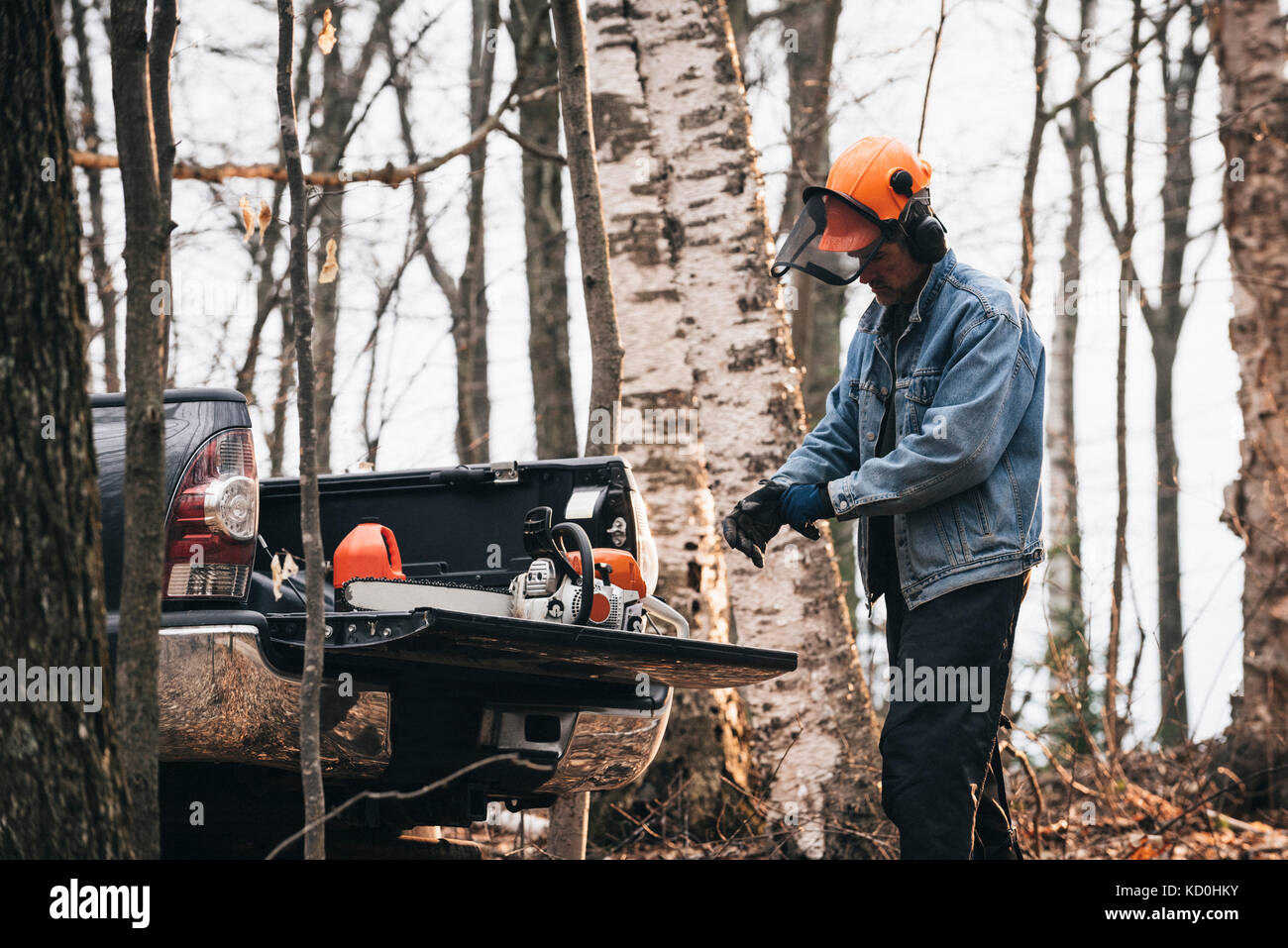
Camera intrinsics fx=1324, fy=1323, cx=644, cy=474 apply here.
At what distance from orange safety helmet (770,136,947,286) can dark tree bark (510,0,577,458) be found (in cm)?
928

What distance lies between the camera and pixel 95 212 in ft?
51.6

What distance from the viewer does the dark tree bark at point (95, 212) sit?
1138 cm

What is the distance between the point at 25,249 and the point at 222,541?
3.19 feet

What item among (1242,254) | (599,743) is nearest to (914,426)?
(599,743)

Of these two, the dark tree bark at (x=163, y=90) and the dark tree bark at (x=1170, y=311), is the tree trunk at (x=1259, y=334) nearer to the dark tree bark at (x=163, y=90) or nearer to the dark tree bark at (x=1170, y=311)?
the dark tree bark at (x=163, y=90)

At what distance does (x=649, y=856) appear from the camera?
5.81m

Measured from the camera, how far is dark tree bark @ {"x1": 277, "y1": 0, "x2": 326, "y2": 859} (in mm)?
2955

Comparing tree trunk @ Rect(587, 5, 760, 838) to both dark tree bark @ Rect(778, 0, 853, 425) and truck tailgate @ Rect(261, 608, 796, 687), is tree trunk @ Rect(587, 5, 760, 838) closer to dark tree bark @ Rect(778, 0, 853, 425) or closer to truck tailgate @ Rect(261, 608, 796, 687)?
truck tailgate @ Rect(261, 608, 796, 687)

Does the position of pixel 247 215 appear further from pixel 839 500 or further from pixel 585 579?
pixel 839 500

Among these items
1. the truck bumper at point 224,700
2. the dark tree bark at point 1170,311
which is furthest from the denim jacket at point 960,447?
the dark tree bark at point 1170,311

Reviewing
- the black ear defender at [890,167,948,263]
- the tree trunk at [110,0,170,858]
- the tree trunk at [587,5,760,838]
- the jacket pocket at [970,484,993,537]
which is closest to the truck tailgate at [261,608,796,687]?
the tree trunk at [110,0,170,858]

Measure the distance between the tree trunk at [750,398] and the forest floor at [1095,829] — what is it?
0.32m

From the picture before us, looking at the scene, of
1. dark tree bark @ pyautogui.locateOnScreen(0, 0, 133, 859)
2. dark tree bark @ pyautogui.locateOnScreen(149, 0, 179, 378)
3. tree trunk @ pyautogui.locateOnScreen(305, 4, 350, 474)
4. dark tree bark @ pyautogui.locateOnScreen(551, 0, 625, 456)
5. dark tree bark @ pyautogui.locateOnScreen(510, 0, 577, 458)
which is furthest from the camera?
dark tree bark @ pyautogui.locateOnScreen(510, 0, 577, 458)
